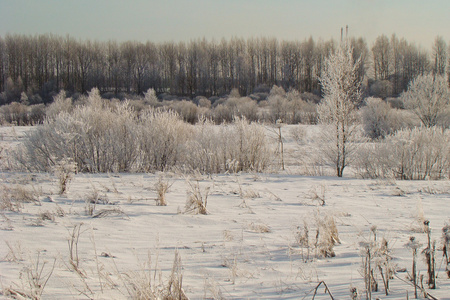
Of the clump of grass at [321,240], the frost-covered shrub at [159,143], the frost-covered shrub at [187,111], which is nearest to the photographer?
the clump of grass at [321,240]

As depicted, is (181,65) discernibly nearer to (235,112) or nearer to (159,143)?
(235,112)

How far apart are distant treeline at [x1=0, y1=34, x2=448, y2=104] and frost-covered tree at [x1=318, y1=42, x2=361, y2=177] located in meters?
41.3

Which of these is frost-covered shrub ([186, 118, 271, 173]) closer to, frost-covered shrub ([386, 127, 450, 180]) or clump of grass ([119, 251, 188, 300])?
frost-covered shrub ([386, 127, 450, 180])

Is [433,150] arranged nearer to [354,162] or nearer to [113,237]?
[354,162]

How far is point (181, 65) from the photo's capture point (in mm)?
58281

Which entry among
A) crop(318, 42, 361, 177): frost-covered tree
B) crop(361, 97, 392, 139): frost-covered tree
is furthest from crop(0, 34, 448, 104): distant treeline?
A: crop(318, 42, 361, 177): frost-covered tree

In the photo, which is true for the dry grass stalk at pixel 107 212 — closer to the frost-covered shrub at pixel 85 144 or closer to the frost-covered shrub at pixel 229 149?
the frost-covered shrub at pixel 85 144

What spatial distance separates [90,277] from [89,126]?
8.49 m

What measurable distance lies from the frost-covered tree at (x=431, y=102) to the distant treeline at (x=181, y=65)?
2967 centimetres

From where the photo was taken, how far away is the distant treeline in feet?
184

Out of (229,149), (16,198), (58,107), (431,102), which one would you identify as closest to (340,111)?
(229,149)

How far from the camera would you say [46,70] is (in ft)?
185

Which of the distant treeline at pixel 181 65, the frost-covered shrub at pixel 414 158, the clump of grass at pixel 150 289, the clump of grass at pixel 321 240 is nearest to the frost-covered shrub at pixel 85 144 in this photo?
the frost-covered shrub at pixel 414 158

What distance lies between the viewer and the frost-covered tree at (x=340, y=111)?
495 inches
